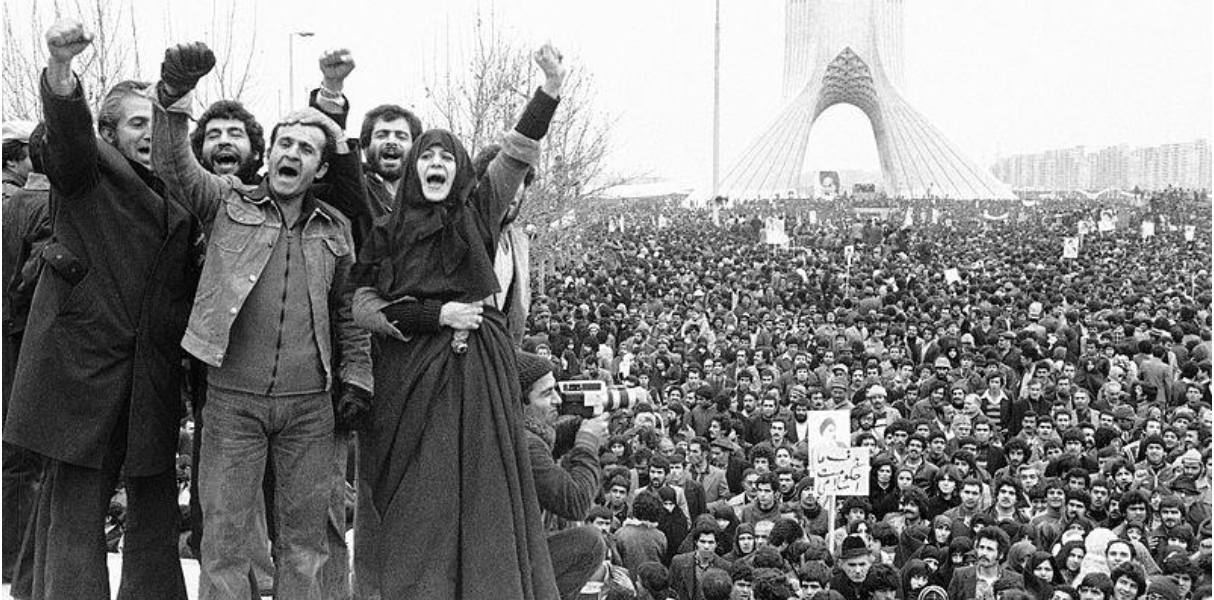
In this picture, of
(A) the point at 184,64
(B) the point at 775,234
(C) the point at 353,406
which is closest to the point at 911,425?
(C) the point at 353,406

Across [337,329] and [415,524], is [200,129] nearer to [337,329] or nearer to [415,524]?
[337,329]

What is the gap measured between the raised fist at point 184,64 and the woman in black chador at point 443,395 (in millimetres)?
539

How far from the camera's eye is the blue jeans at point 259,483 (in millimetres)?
3516

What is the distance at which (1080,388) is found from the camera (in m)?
10.6

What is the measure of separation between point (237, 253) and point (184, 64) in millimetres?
497

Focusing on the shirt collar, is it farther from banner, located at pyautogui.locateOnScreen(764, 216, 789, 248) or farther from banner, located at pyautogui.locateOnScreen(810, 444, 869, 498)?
banner, located at pyautogui.locateOnScreen(764, 216, 789, 248)

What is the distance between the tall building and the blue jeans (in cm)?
8388

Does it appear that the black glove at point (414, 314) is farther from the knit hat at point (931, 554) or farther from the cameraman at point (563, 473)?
the knit hat at point (931, 554)

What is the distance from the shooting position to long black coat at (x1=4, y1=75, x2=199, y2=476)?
11.9ft

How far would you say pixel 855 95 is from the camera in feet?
234

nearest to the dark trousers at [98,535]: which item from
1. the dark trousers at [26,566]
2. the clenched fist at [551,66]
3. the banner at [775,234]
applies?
the dark trousers at [26,566]

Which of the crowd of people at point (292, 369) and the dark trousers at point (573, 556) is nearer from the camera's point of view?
the crowd of people at point (292, 369)

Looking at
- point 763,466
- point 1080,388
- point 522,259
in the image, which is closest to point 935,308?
point 1080,388

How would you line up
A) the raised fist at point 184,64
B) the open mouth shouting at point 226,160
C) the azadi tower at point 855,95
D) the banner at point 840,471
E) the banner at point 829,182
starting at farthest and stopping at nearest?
1. the banner at point 829,182
2. the azadi tower at point 855,95
3. the banner at point 840,471
4. the open mouth shouting at point 226,160
5. the raised fist at point 184,64
